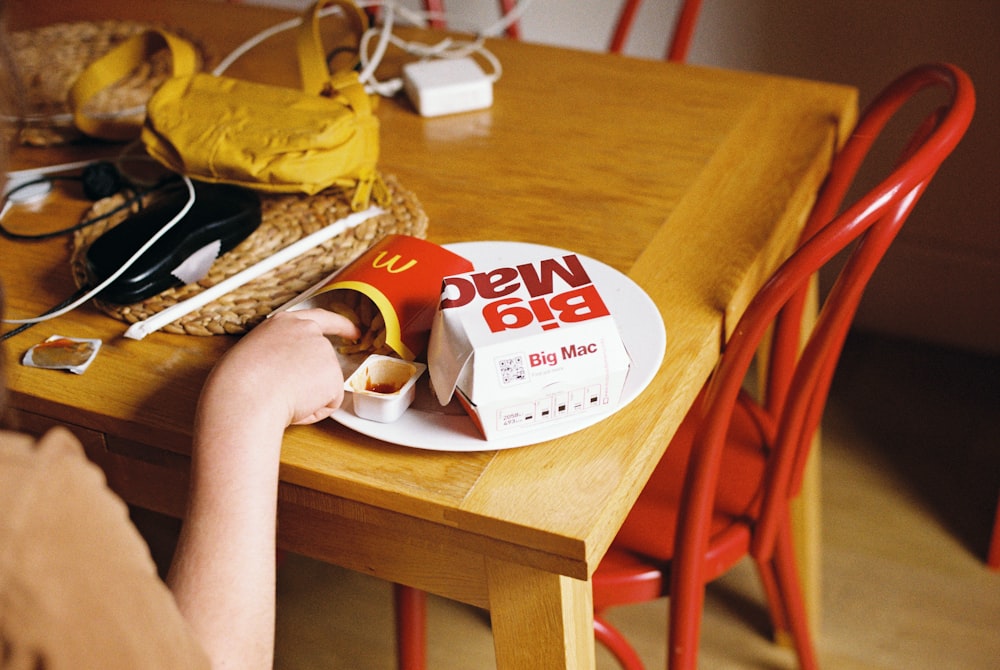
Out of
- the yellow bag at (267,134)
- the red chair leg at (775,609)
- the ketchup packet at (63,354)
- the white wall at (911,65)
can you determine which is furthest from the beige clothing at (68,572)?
the white wall at (911,65)

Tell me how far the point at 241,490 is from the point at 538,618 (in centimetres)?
22

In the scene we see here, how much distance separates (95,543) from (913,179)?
0.67 meters

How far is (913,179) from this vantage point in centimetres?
81

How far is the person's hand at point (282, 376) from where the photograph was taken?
2.15ft

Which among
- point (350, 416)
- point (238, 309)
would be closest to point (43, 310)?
point (238, 309)

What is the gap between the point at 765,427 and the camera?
1108 millimetres

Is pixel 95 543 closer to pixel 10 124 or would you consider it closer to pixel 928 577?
pixel 10 124

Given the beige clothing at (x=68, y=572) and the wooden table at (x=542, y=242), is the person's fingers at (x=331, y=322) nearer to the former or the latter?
the wooden table at (x=542, y=242)

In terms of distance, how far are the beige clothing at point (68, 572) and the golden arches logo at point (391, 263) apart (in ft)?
1.02

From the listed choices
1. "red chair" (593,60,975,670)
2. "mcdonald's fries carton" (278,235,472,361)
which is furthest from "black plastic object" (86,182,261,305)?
"red chair" (593,60,975,670)

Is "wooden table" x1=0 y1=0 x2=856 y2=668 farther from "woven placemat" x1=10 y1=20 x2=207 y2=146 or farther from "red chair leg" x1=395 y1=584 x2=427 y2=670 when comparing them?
"red chair leg" x1=395 y1=584 x2=427 y2=670

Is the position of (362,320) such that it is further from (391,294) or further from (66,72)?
(66,72)

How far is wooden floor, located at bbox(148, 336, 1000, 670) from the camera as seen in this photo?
142 centimetres

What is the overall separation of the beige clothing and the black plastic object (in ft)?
1.17
